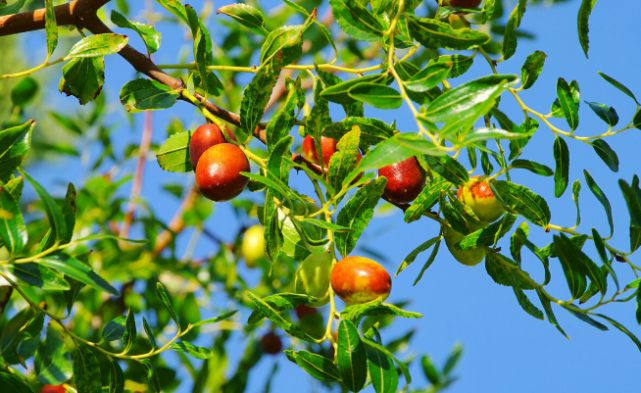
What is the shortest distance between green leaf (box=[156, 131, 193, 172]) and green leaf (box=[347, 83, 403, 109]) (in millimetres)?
615

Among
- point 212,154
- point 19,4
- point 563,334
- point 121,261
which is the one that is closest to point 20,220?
point 212,154

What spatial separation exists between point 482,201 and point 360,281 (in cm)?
35

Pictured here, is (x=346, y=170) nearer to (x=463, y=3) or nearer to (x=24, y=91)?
(x=463, y=3)

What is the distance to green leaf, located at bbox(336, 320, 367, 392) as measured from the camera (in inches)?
39.8

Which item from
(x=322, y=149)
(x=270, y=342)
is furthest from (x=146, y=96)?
(x=270, y=342)

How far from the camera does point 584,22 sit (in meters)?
1.16

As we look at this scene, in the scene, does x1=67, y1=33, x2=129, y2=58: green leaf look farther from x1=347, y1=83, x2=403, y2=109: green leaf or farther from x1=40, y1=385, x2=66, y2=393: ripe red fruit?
x1=40, y1=385, x2=66, y2=393: ripe red fruit

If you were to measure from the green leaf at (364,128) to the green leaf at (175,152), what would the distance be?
45cm

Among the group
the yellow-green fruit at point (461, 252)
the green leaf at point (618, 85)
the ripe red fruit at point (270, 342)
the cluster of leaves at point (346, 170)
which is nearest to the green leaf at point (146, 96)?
the cluster of leaves at point (346, 170)

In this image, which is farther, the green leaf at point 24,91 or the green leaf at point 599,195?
the green leaf at point 24,91

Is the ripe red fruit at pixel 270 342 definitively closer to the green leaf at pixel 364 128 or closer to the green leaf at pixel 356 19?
the green leaf at pixel 364 128

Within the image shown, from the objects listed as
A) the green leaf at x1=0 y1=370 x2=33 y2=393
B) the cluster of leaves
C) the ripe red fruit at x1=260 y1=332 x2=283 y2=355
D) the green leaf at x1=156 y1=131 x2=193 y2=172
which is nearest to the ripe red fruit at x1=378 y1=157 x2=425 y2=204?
the cluster of leaves

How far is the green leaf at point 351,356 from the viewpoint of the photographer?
39.8 inches

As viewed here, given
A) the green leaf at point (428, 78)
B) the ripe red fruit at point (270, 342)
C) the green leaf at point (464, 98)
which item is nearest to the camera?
the green leaf at point (464, 98)
